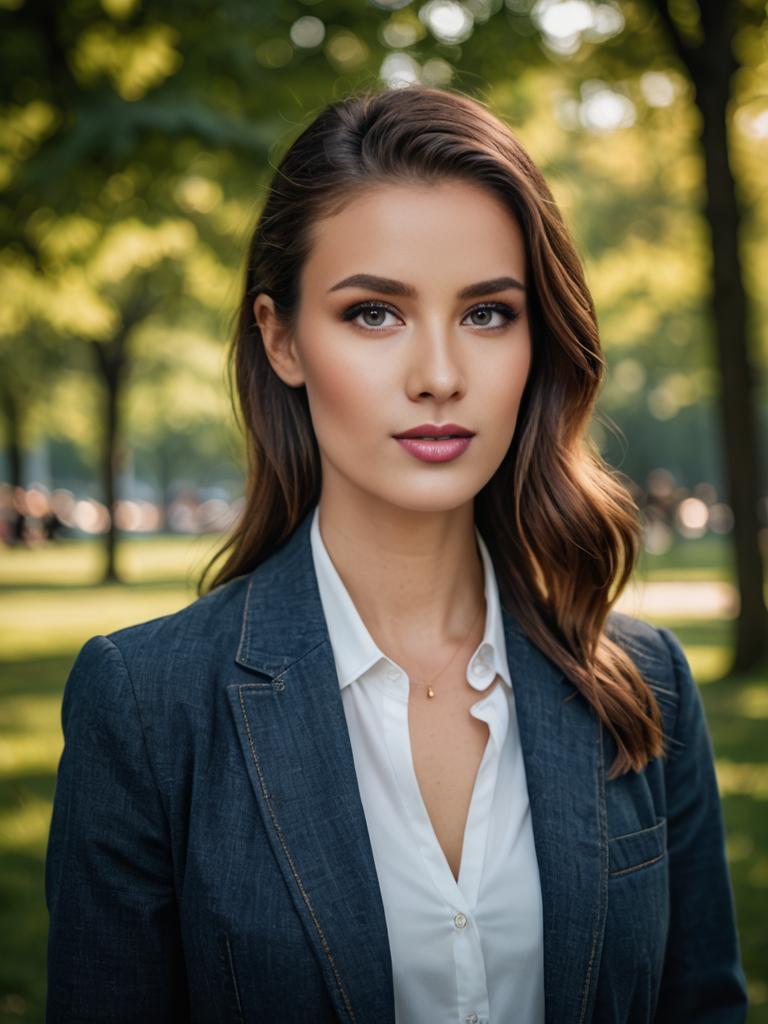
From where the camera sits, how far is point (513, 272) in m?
2.33

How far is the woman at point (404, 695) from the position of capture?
6.82 ft

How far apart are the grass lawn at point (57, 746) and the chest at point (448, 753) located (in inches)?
31.1

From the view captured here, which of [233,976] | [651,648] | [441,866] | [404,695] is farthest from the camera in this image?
[651,648]

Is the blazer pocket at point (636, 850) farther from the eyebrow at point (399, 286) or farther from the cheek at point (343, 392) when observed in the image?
the eyebrow at point (399, 286)

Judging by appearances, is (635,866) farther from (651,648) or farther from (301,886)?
(301,886)

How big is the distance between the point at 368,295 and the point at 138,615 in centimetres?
1365

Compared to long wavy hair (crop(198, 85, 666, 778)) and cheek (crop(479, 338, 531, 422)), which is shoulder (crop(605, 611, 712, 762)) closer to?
long wavy hair (crop(198, 85, 666, 778))

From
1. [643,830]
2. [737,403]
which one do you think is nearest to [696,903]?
[643,830]

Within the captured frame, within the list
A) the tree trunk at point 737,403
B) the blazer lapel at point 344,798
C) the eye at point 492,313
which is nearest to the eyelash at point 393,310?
the eye at point 492,313

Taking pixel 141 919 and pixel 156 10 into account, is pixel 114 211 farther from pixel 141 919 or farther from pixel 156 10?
pixel 141 919

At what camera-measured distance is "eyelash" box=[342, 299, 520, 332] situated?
2.25 meters

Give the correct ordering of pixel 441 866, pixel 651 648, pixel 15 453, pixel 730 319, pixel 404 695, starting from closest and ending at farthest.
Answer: pixel 441 866
pixel 404 695
pixel 651 648
pixel 730 319
pixel 15 453

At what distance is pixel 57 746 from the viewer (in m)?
8.40

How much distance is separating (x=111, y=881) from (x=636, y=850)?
3.43 feet
